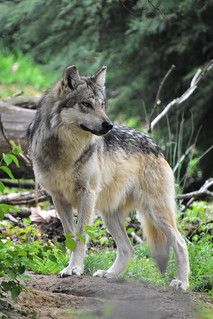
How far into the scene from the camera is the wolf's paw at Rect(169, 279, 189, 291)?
268 inches

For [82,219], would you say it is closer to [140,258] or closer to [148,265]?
[148,265]

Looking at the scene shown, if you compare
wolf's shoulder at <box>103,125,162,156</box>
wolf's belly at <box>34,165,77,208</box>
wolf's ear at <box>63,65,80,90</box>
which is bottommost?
wolf's belly at <box>34,165,77,208</box>

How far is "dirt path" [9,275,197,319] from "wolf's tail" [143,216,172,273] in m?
0.57

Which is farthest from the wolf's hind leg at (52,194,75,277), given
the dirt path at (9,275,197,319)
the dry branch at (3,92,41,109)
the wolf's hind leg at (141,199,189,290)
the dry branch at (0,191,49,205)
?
the dry branch at (3,92,41,109)

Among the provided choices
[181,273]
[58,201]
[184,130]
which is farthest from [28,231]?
[184,130]

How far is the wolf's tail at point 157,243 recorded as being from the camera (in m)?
7.22

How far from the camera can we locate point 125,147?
7473 millimetres

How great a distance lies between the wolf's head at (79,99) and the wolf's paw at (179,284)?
1.59m

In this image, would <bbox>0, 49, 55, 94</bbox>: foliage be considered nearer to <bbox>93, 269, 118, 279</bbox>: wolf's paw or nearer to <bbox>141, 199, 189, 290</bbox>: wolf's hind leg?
<bbox>141, 199, 189, 290</bbox>: wolf's hind leg

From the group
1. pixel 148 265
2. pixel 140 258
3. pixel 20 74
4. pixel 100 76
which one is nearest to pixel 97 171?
pixel 100 76

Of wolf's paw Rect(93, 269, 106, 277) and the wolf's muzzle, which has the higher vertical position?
the wolf's muzzle

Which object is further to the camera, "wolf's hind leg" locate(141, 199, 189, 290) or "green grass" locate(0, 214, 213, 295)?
"wolf's hind leg" locate(141, 199, 189, 290)

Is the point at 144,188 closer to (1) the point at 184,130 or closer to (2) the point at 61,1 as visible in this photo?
(2) the point at 61,1

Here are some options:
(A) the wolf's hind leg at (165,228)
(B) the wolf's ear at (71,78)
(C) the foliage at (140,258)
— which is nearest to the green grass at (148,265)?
(C) the foliage at (140,258)
